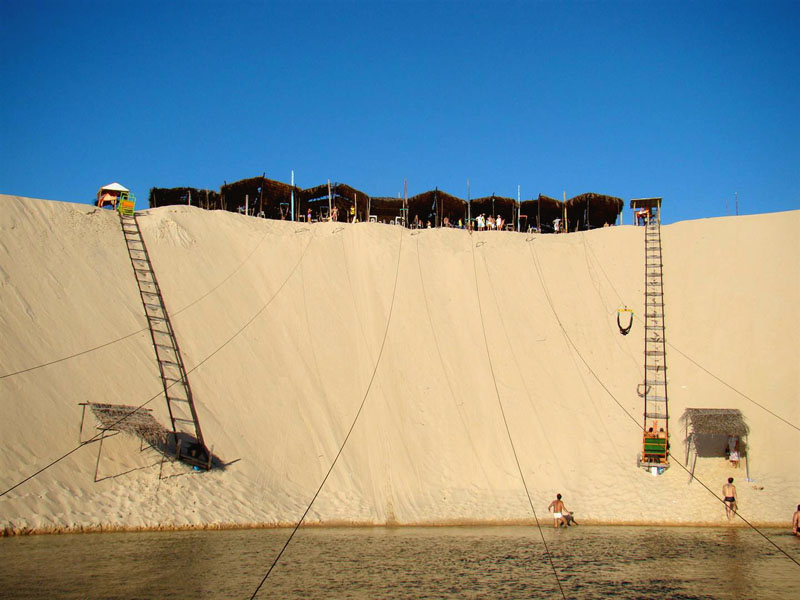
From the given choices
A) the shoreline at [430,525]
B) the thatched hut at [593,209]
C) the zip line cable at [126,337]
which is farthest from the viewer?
the thatched hut at [593,209]

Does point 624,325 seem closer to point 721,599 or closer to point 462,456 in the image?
point 462,456

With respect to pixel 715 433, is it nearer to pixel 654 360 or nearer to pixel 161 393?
pixel 654 360

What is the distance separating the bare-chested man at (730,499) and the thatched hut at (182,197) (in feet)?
71.9

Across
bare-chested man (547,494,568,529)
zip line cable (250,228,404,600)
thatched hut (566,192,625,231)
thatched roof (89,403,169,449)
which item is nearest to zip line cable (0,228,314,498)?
thatched roof (89,403,169,449)

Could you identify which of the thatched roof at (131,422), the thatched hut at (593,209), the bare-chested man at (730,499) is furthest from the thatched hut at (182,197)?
the bare-chested man at (730,499)

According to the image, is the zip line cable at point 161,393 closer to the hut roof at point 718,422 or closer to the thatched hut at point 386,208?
the thatched hut at point 386,208

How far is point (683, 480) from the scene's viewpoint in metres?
16.3

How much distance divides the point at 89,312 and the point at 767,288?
18.8 meters

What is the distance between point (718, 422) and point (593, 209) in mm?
15957

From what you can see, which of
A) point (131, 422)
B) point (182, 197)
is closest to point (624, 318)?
point (131, 422)

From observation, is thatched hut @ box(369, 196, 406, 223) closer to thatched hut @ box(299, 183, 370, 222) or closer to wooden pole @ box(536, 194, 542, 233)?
thatched hut @ box(299, 183, 370, 222)

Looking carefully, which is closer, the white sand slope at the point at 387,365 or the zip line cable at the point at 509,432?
the zip line cable at the point at 509,432

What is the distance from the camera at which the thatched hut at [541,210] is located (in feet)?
102

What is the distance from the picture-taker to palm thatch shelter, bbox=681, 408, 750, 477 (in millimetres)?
16375
